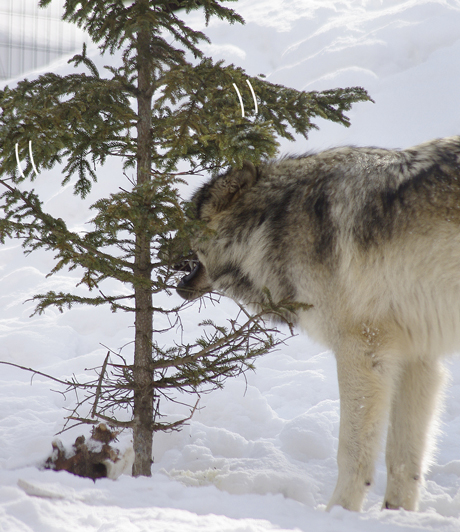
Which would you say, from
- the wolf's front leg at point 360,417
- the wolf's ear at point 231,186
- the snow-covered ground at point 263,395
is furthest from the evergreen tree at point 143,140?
the snow-covered ground at point 263,395

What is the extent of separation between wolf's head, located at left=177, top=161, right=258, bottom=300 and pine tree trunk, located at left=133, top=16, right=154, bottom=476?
270 mm

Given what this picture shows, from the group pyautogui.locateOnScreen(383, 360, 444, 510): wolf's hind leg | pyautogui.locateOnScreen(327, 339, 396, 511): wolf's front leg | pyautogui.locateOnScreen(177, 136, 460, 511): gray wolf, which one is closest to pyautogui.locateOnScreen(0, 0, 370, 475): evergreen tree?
pyautogui.locateOnScreen(177, 136, 460, 511): gray wolf

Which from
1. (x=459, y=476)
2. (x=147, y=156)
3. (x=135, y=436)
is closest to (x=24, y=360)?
(x=135, y=436)

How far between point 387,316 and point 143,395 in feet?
4.92

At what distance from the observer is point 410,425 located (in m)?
2.72

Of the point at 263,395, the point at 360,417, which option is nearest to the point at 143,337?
the point at 360,417

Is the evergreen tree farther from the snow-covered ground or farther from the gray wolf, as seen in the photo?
the snow-covered ground

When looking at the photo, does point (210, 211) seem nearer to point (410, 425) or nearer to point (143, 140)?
point (143, 140)

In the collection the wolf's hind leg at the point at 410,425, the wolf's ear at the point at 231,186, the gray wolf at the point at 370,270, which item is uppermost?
the wolf's ear at the point at 231,186

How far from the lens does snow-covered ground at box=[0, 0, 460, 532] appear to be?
164 centimetres

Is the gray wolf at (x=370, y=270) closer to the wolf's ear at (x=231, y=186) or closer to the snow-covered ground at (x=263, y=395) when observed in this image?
the wolf's ear at (x=231, y=186)

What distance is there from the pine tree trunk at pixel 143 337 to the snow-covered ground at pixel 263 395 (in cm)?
42

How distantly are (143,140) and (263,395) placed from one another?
9.01 feet

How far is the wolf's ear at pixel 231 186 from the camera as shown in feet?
9.25
